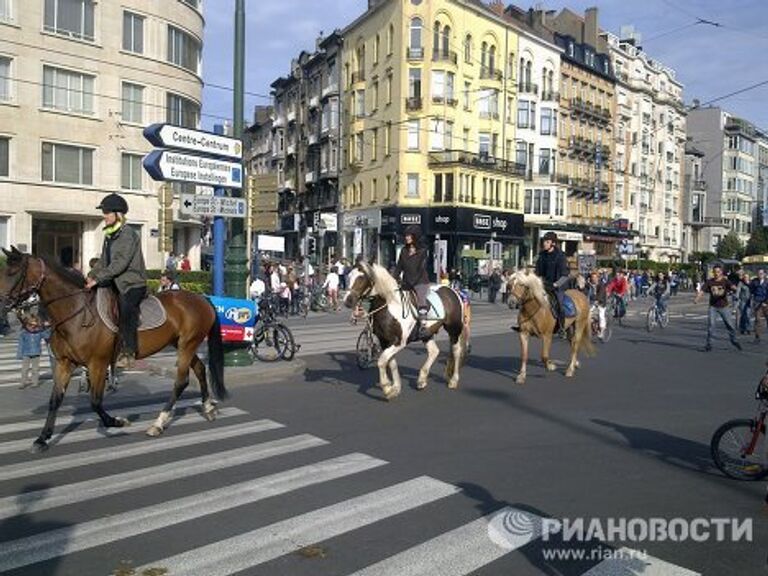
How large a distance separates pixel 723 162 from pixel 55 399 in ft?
348

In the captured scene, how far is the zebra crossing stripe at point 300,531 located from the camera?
14.4 feet

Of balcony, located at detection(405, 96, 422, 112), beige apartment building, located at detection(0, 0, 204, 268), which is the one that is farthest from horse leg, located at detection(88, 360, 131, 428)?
balcony, located at detection(405, 96, 422, 112)

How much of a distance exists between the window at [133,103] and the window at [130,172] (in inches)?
74.1

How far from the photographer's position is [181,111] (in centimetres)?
3828

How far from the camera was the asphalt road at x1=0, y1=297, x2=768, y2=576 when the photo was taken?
4559mm

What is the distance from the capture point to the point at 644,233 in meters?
76.0

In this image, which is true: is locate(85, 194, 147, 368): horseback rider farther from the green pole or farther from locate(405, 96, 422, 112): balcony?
locate(405, 96, 422, 112): balcony

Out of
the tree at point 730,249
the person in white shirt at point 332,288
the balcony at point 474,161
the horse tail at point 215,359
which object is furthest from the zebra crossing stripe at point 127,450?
the tree at point 730,249

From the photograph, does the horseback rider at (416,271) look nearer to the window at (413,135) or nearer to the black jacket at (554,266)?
the black jacket at (554,266)

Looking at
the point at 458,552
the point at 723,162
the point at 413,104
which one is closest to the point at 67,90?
the point at 413,104

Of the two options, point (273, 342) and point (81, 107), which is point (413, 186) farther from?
point (273, 342)

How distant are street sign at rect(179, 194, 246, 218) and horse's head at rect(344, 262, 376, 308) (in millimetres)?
3079

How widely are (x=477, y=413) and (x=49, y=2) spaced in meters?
32.1

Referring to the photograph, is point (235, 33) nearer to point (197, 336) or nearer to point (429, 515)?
point (197, 336)
